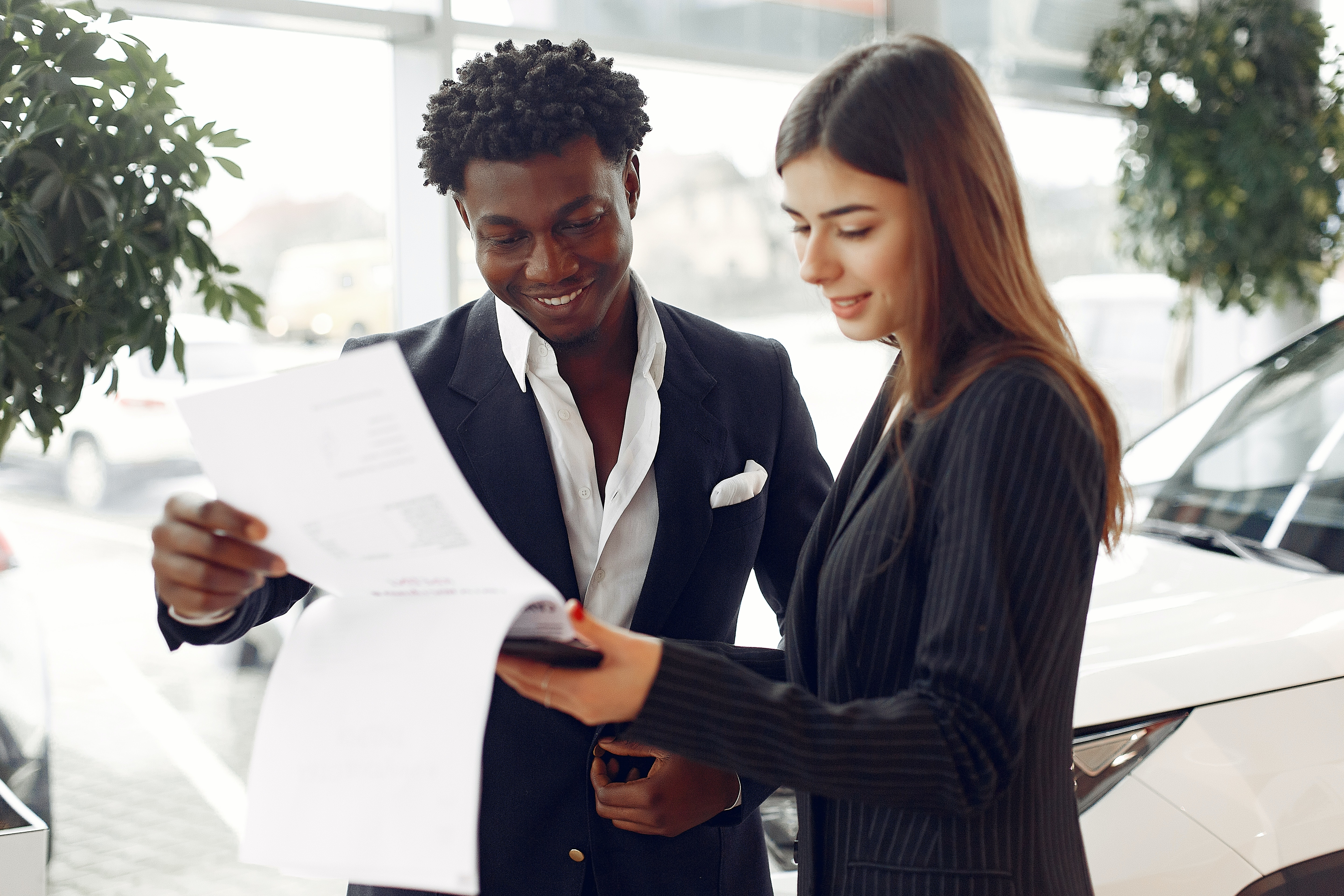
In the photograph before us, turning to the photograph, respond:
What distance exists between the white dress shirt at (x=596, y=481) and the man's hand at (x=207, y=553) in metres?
0.43

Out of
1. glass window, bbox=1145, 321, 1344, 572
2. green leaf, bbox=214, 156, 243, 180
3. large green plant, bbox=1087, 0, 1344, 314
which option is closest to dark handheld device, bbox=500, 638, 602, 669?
green leaf, bbox=214, 156, 243, 180

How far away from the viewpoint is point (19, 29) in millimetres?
1646

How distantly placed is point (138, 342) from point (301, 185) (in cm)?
150

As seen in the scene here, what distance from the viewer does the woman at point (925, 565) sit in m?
0.86

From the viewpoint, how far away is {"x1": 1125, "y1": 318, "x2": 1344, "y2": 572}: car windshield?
2.07 metres

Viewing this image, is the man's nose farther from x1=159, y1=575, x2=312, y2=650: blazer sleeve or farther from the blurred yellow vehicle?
the blurred yellow vehicle

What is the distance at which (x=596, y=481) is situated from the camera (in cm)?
132

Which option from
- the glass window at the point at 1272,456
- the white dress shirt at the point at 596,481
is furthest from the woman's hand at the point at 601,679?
the glass window at the point at 1272,456

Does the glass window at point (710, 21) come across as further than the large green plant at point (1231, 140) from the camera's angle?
No

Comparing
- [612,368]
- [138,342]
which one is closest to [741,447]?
[612,368]

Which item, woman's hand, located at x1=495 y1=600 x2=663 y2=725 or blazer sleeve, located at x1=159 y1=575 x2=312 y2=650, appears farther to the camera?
blazer sleeve, located at x1=159 y1=575 x2=312 y2=650

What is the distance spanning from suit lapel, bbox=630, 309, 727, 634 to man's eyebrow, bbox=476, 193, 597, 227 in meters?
0.21

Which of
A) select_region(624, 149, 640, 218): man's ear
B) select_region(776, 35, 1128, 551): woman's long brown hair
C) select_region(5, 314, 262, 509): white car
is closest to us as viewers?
select_region(776, 35, 1128, 551): woman's long brown hair

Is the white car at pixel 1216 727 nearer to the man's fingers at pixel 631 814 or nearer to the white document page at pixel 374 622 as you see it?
the man's fingers at pixel 631 814
